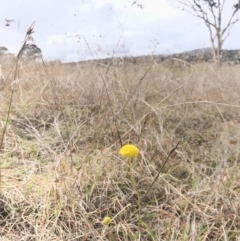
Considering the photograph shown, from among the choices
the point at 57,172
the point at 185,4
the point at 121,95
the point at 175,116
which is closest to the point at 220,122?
the point at 175,116

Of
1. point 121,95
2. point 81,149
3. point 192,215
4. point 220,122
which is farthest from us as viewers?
point 220,122

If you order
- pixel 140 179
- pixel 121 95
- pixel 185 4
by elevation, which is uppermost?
pixel 185 4

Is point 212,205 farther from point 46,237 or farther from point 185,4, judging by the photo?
point 185,4

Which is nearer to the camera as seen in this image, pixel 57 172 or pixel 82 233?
pixel 82 233

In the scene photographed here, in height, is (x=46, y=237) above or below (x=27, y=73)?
below

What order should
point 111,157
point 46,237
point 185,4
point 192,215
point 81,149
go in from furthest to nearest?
point 185,4 → point 81,149 → point 111,157 → point 192,215 → point 46,237

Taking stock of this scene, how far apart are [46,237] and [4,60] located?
209 cm

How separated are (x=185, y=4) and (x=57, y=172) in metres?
6.09

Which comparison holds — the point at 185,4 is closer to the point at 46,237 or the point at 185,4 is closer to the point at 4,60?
the point at 4,60

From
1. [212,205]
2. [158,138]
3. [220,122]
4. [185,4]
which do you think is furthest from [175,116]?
[185,4]

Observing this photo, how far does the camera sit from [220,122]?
8.49ft

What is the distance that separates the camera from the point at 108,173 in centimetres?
160

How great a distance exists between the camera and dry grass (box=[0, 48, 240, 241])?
139 cm

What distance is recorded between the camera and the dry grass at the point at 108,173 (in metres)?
1.39
